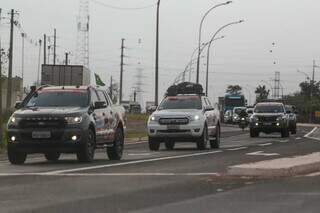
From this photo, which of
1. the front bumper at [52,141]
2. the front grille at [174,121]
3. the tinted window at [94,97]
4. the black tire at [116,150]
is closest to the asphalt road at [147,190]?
the front bumper at [52,141]

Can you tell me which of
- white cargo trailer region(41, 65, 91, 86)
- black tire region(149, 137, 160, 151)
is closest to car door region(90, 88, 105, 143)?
black tire region(149, 137, 160, 151)

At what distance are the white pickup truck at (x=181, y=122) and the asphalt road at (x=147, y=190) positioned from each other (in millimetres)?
7059

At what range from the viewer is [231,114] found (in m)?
77.1

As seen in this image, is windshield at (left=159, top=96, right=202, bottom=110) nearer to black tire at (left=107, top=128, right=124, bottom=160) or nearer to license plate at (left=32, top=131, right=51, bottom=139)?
black tire at (left=107, top=128, right=124, bottom=160)

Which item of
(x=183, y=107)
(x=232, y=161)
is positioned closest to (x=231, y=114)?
(x=183, y=107)

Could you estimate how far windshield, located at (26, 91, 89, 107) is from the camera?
1816cm

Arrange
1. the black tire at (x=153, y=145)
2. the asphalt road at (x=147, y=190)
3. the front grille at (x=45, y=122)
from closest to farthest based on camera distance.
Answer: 1. the asphalt road at (x=147, y=190)
2. the front grille at (x=45, y=122)
3. the black tire at (x=153, y=145)

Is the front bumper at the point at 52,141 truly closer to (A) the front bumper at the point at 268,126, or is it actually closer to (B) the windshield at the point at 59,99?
(B) the windshield at the point at 59,99

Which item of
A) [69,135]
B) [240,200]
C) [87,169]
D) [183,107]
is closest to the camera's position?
[240,200]

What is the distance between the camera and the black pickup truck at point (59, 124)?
17172mm

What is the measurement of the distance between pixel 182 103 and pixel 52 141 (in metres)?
8.83

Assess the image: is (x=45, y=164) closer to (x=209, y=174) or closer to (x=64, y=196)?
(x=209, y=174)

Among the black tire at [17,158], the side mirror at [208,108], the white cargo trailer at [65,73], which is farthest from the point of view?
the white cargo trailer at [65,73]

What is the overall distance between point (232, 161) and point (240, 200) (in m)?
7.65
